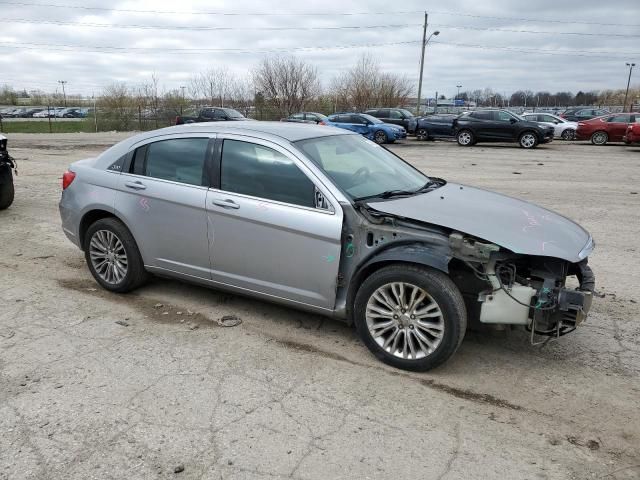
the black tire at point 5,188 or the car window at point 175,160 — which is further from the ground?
the car window at point 175,160

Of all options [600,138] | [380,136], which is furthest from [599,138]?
[380,136]

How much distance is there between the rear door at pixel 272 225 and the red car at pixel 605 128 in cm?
2468

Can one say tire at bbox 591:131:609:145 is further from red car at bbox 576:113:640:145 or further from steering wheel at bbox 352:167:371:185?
steering wheel at bbox 352:167:371:185

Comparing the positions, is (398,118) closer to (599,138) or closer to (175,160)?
(599,138)

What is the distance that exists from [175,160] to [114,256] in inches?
45.6

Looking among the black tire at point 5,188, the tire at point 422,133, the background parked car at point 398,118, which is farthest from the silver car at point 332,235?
the background parked car at point 398,118

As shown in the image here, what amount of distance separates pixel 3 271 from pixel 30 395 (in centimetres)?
302

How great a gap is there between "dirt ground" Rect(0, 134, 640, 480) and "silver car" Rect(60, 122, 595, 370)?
1.07 ft

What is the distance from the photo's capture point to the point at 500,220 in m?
3.86

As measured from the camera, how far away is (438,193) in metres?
4.50

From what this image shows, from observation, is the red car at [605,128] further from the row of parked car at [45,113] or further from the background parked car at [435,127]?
the row of parked car at [45,113]

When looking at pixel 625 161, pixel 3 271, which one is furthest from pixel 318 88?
pixel 3 271

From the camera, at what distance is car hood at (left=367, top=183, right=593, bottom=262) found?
11.5ft

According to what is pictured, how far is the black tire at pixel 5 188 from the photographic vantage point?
8.61 meters
